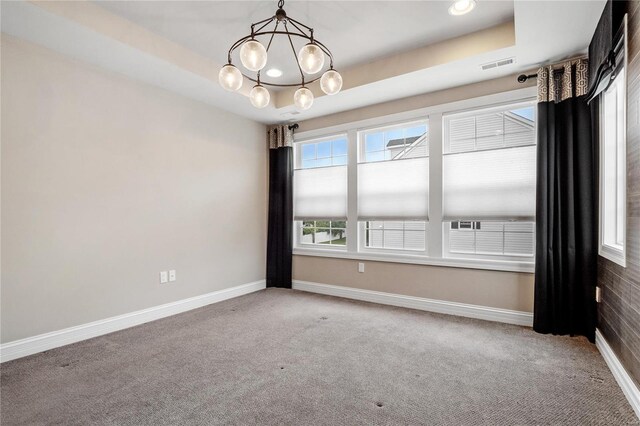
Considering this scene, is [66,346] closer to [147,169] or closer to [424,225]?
[147,169]

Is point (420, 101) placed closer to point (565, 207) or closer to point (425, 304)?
point (565, 207)

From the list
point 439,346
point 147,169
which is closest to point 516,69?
point 439,346

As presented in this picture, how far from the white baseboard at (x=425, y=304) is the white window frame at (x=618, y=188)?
103cm

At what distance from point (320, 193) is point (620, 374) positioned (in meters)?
3.63

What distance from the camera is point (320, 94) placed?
3.95m

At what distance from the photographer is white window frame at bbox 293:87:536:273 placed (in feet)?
11.3

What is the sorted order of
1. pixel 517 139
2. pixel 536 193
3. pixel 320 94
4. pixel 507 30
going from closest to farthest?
1. pixel 507 30
2. pixel 536 193
3. pixel 517 139
4. pixel 320 94

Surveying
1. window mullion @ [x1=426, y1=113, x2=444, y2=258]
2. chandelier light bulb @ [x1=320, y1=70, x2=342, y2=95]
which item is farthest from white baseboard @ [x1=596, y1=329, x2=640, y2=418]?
chandelier light bulb @ [x1=320, y1=70, x2=342, y2=95]

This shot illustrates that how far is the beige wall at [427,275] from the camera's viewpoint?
11.2ft

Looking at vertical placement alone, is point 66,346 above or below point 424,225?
below

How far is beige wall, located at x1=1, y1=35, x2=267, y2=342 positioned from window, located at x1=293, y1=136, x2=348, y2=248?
3.43 ft

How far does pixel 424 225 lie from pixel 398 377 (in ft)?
7.10

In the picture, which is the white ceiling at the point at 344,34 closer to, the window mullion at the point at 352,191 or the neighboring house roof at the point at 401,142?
the neighboring house roof at the point at 401,142

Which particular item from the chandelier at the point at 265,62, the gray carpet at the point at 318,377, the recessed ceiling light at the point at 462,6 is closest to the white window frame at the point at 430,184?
the gray carpet at the point at 318,377
